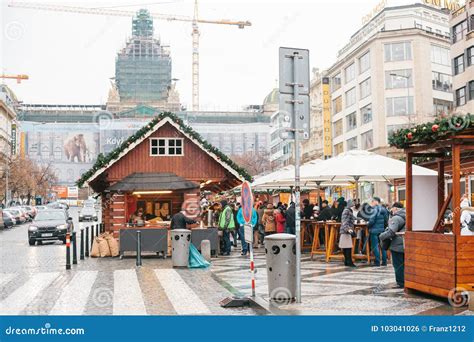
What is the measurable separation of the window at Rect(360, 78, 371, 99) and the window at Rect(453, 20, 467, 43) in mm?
15224

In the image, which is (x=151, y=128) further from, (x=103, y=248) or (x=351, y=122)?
(x=351, y=122)

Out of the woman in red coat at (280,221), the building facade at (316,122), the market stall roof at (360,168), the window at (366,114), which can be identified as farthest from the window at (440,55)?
the market stall roof at (360,168)

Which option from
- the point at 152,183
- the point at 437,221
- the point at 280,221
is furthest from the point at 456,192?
the point at 152,183

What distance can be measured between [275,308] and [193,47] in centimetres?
17992

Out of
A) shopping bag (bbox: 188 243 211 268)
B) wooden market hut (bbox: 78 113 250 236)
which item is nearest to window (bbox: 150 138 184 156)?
wooden market hut (bbox: 78 113 250 236)

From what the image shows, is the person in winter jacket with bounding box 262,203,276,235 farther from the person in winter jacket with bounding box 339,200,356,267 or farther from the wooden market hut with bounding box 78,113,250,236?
the person in winter jacket with bounding box 339,200,356,267

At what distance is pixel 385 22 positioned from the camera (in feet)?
224

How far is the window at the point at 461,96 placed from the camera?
165ft

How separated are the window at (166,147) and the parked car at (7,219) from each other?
2687 centimetres

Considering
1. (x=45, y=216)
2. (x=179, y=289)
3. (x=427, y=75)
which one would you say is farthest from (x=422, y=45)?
(x=179, y=289)

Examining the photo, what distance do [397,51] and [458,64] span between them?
13.1 m

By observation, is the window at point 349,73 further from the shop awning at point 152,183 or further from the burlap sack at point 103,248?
the burlap sack at point 103,248
